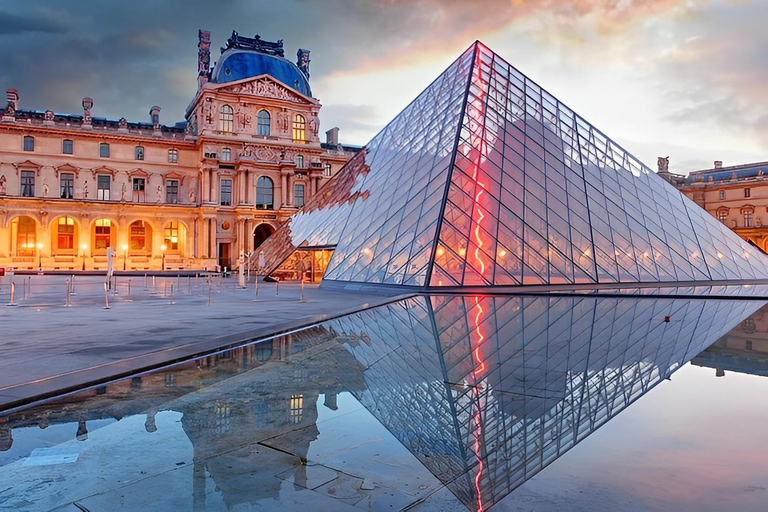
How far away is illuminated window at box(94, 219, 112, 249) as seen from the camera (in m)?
53.2

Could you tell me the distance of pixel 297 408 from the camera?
16.2 feet

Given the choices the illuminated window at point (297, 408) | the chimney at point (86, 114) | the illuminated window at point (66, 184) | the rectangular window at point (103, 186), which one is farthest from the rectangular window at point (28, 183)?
the illuminated window at point (297, 408)

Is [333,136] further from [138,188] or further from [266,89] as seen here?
[138,188]

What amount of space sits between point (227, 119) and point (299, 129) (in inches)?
308

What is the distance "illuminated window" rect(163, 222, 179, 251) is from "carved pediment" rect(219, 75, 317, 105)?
48.3 feet

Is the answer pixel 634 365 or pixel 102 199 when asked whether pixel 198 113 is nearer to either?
pixel 102 199

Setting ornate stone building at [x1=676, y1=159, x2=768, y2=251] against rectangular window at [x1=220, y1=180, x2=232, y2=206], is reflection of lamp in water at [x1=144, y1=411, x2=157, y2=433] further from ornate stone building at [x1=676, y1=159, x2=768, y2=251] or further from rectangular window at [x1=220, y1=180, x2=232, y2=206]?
ornate stone building at [x1=676, y1=159, x2=768, y2=251]

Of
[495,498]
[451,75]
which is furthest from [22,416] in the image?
[451,75]

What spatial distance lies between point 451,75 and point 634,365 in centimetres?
2687

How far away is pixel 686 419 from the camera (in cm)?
473

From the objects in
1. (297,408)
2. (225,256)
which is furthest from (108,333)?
(225,256)

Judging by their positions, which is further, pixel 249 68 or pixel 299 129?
pixel 299 129

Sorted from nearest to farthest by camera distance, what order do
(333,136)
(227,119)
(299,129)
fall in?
(227,119) < (299,129) < (333,136)

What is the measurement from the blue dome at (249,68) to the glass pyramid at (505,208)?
31.4 meters
